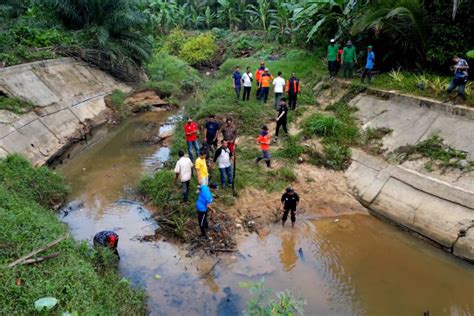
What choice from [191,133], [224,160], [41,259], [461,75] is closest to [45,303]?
[41,259]

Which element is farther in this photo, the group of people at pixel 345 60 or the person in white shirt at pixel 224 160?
the group of people at pixel 345 60

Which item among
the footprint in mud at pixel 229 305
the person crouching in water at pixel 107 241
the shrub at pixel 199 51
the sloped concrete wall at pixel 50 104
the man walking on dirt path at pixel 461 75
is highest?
the man walking on dirt path at pixel 461 75

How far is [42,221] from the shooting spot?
25.9ft

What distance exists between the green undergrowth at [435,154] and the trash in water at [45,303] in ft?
29.2

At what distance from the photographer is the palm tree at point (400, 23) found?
13.3 m

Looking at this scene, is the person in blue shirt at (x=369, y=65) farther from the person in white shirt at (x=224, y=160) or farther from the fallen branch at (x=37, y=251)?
the fallen branch at (x=37, y=251)

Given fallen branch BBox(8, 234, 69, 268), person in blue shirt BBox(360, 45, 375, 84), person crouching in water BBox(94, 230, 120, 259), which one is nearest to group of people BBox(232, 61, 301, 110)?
person in blue shirt BBox(360, 45, 375, 84)

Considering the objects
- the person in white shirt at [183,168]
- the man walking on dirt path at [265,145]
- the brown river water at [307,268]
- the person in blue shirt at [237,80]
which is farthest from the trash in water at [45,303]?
the person in blue shirt at [237,80]

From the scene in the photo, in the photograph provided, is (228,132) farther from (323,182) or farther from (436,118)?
(436,118)

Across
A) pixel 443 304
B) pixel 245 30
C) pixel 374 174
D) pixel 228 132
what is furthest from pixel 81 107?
pixel 245 30

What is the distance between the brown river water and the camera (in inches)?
290

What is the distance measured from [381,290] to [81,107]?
15.6 meters

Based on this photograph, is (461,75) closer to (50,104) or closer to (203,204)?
(203,204)

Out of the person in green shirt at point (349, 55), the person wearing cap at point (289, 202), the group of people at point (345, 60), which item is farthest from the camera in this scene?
the person in green shirt at point (349, 55)
